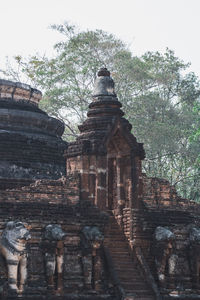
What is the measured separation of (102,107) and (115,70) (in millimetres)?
14967

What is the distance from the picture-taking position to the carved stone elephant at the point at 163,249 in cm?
1485

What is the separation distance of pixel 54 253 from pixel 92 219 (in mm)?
1426

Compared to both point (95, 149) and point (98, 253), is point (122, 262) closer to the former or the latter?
point (98, 253)

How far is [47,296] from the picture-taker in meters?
13.1

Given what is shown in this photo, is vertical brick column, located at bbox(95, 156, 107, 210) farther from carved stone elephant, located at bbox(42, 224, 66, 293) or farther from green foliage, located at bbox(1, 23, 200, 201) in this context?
green foliage, located at bbox(1, 23, 200, 201)

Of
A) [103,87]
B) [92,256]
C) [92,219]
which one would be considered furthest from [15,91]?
[92,256]

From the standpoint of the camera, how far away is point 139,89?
102 feet

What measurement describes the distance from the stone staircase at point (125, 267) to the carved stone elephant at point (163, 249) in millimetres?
521

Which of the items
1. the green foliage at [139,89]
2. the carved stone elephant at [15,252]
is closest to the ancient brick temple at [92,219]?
the carved stone elephant at [15,252]

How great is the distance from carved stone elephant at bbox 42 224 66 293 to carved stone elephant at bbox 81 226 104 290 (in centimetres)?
66

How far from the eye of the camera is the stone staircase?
14.0 metres

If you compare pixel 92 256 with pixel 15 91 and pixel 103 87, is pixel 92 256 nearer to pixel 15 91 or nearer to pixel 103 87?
pixel 103 87

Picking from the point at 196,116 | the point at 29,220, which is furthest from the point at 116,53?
the point at 29,220

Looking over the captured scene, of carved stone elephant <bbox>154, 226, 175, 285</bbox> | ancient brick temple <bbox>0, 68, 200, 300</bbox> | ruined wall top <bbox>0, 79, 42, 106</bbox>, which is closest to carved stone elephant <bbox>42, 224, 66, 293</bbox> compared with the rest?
ancient brick temple <bbox>0, 68, 200, 300</bbox>
